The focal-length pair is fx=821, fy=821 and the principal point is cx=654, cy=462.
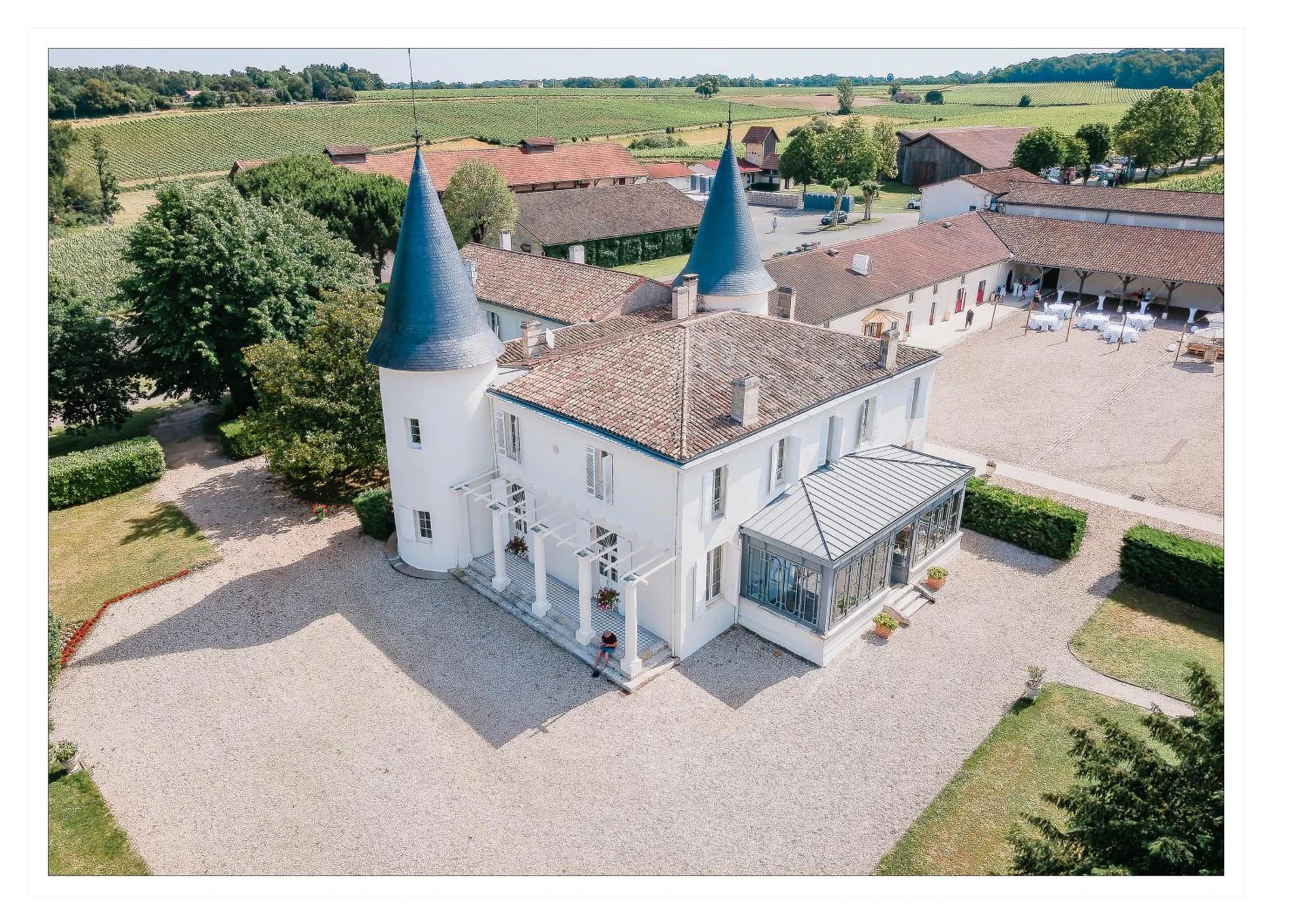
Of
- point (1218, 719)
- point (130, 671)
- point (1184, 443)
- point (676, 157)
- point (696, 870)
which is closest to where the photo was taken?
point (1218, 719)

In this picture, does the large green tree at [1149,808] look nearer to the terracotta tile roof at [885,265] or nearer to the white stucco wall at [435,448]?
the white stucco wall at [435,448]

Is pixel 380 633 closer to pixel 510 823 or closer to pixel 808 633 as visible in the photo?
pixel 510 823

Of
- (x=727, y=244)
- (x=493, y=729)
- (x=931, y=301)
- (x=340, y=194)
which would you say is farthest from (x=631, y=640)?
(x=340, y=194)

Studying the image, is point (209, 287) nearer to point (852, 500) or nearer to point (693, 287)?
point (693, 287)

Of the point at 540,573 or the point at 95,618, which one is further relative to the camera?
the point at 95,618

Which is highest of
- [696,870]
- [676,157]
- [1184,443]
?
[676,157]

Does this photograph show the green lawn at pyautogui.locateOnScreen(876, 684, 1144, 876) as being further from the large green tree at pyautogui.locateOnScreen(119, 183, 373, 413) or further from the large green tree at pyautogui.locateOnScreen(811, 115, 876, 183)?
the large green tree at pyautogui.locateOnScreen(811, 115, 876, 183)

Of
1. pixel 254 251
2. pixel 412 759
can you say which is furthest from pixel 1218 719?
pixel 254 251

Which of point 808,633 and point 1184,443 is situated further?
point 1184,443
